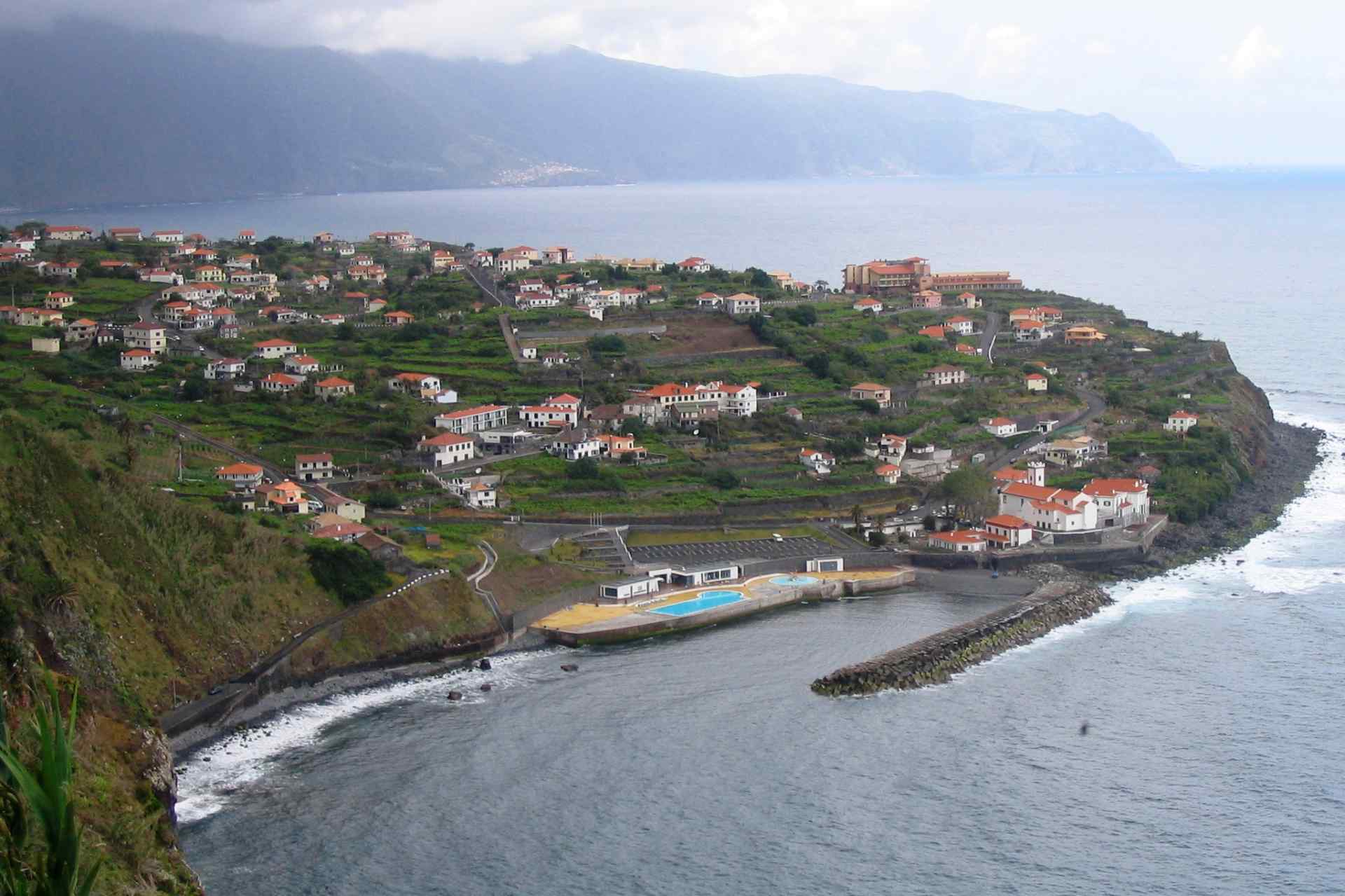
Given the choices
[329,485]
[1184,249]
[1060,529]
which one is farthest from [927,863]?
[1184,249]

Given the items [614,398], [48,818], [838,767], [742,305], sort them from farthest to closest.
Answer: [742,305], [614,398], [838,767], [48,818]

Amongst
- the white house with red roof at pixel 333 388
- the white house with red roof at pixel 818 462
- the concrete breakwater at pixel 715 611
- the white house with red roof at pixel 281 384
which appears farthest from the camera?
the white house with red roof at pixel 281 384

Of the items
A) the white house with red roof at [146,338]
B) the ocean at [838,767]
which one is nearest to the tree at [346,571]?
the ocean at [838,767]

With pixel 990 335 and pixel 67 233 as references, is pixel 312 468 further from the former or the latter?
pixel 67 233

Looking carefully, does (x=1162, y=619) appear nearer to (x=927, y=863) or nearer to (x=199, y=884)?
(x=927, y=863)

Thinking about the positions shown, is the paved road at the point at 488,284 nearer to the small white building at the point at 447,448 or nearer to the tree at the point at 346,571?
the small white building at the point at 447,448

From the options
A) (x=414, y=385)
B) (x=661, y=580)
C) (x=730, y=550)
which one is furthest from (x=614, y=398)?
(x=661, y=580)
